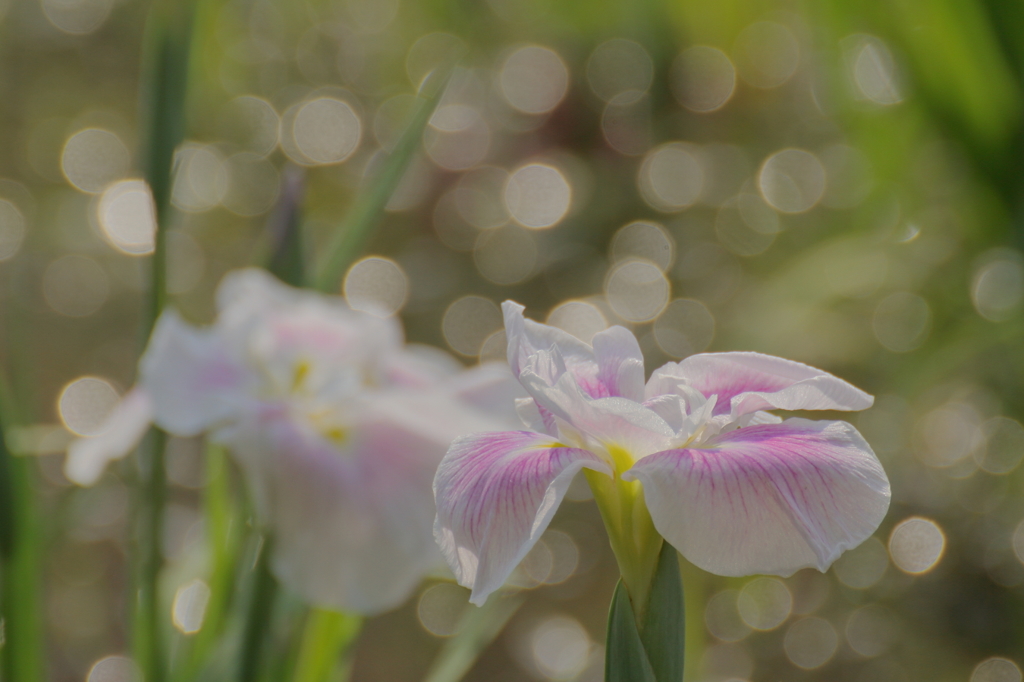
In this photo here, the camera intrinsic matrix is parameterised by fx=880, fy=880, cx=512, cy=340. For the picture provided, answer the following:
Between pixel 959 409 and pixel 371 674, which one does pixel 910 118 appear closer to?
pixel 959 409

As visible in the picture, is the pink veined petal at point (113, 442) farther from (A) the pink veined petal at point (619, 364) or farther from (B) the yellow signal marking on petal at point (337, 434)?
(A) the pink veined petal at point (619, 364)

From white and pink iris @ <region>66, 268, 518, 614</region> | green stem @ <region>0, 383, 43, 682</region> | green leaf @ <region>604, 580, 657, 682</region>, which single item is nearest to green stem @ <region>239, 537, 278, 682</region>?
white and pink iris @ <region>66, 268, 518, 614</region>

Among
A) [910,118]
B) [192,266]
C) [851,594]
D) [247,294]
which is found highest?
[910,118]

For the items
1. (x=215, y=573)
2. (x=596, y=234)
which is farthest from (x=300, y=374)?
(x=596, y=234)

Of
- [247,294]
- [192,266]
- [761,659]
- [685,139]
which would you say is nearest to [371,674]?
[761,659]

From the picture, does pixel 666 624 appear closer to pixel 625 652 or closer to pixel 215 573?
pixel 625 652

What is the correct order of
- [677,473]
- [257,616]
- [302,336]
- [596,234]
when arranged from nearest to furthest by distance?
[677,473], [257,616], [302,336], [596,234]

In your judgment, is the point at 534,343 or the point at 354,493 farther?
the point at 354,493
